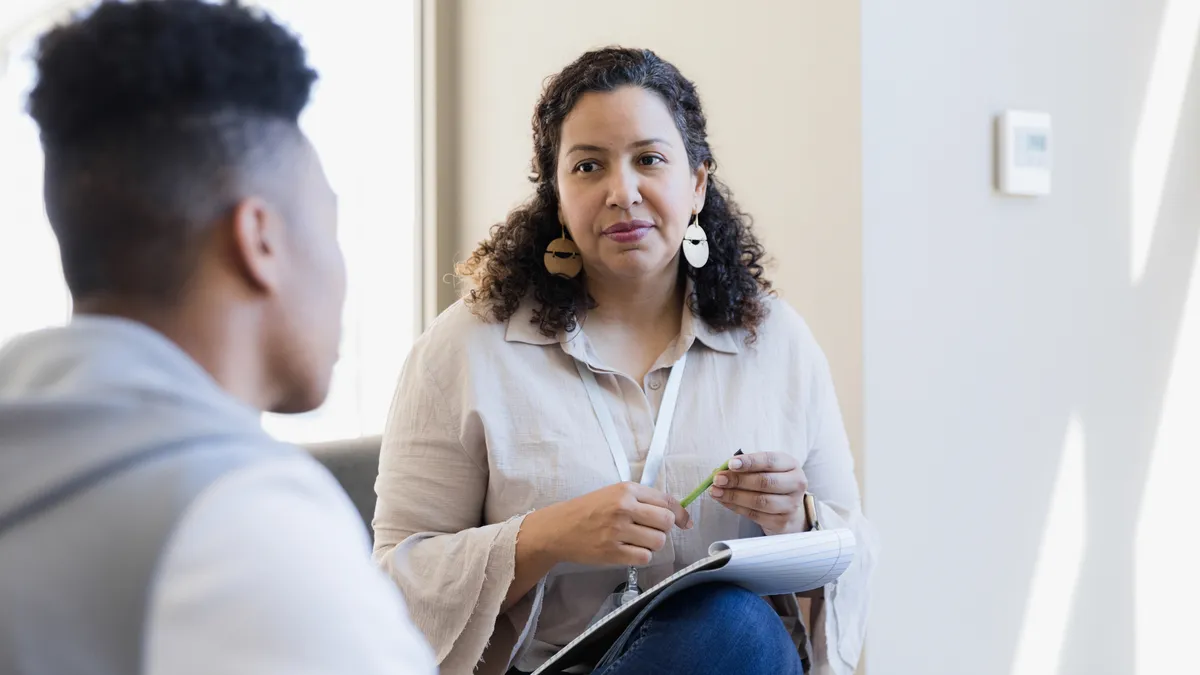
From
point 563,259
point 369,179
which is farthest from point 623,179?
point 369,179

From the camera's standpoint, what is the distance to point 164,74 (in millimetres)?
614

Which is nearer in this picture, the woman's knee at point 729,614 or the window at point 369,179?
the woman's knee at point 729,614

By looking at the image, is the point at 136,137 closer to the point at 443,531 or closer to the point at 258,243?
the point at 258,243

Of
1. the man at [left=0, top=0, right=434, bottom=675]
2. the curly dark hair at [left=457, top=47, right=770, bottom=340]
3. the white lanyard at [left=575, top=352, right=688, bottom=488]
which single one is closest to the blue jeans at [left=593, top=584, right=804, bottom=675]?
the white lanyard at [left=575, top=352, right=688, bottom=488]

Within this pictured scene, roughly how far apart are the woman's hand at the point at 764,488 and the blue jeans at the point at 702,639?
12 cm

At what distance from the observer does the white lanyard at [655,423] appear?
1.66 metres

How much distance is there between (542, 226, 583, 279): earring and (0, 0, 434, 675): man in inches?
42.4

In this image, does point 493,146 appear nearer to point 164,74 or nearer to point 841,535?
point 841,535

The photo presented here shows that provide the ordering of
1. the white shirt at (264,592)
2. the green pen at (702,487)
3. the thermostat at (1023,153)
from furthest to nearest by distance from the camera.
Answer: the thermostat at (1023,153) < the green pen at (702,487) < the white shirt at (264,592)

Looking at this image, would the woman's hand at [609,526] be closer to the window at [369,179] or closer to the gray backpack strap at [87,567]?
the gray backpack strap at [87,567]

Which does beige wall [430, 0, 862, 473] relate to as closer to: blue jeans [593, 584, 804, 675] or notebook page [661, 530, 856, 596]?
notebook page [661, 530, 856, 596]

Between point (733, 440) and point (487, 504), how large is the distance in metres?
0.37

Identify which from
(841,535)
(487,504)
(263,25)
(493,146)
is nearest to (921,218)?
(841,535)

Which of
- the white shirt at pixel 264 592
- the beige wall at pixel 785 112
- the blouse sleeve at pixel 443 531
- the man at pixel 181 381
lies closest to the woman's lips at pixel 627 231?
the blouse sleeve at pixel 443 531
